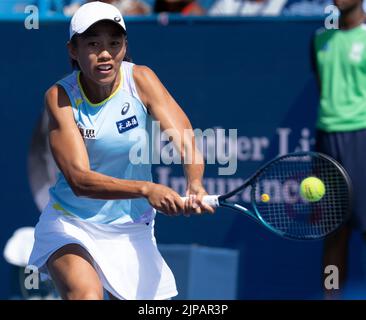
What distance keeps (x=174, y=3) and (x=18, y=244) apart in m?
→ 1.78

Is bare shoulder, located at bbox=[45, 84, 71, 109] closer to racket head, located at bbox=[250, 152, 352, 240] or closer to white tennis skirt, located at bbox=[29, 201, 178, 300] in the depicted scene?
white tennis skirt, located at bbox=[29, 201, 178, 300]

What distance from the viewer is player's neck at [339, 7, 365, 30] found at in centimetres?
662

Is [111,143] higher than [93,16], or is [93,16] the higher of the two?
[93,16]

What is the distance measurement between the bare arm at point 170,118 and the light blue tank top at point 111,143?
4 centimetres

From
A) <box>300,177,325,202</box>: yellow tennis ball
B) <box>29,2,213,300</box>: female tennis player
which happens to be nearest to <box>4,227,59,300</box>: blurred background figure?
<box>300,177,325,202</box>: yellow tennis ball

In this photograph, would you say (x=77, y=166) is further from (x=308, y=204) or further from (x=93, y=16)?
(x=308, y=204)

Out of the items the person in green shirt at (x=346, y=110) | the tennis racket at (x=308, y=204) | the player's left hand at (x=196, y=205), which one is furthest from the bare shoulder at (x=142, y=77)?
the person in green shirt at (x=346, y=110)

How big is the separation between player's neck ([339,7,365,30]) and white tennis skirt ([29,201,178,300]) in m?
2.02

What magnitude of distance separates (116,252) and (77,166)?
1.51 feet

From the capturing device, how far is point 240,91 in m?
7.25

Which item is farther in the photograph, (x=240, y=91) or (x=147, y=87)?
(x=240, y=91)

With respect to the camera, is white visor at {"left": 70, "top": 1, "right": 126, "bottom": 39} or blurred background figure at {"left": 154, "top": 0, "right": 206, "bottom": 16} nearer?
white visor at {"left": 70, "top": 1, "right": 126, "bottom": 39}

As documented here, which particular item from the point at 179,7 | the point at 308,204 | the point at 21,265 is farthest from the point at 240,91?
the point at 21,265

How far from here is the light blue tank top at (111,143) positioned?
16.7ft
